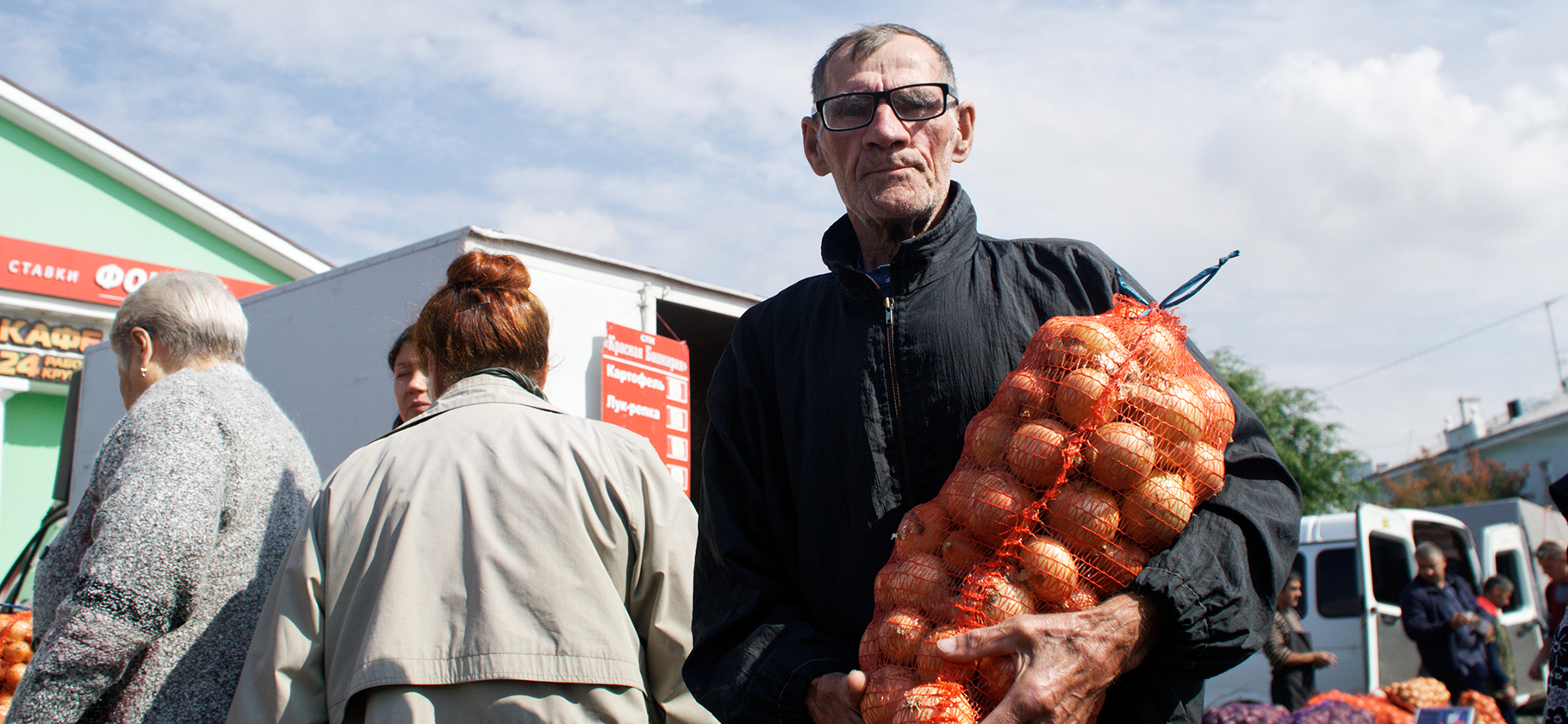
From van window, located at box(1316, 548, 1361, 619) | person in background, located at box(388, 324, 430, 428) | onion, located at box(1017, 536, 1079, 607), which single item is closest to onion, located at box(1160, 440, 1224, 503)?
onion, located at box(1017, 536, 1079, 607)

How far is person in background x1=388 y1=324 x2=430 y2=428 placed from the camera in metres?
4.12

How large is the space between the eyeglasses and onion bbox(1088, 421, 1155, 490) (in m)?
0.70

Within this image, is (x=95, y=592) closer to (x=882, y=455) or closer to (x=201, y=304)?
(x=201, y=304)

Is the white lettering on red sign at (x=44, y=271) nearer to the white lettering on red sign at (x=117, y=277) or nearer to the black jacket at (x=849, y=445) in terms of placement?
the white lettering on red sign at (x=117, y=277)

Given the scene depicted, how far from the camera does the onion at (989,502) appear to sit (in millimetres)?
1330

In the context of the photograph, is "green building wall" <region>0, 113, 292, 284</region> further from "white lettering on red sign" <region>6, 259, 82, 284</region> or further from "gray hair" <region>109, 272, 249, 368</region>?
"gray hair" <region>109, 272, 249, 368</region>

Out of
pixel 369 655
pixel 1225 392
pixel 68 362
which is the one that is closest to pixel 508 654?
pixel 369 655

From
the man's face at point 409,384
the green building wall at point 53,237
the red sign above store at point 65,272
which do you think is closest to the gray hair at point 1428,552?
the man's face at point 409,384

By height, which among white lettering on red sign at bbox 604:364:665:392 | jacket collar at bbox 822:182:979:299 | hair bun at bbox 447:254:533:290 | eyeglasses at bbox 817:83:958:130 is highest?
white lettering on red sign at bbox 604:364:665:392

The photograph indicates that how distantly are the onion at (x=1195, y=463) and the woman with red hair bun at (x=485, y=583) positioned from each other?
1305 millimetres

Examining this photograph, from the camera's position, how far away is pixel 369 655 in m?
2.01

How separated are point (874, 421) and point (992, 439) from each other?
0.28 m

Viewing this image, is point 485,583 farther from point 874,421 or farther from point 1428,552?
point 1428,552

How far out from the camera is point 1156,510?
4.33 ft
